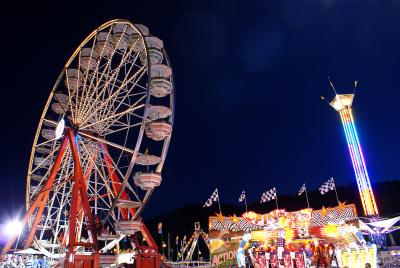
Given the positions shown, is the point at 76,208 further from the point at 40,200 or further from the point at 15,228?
the point at 15,228

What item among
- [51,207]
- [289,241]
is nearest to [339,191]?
[289,241]

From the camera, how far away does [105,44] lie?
923 inches

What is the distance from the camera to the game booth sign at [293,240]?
18984 millimetres

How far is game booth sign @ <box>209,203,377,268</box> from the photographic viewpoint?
1898 cm

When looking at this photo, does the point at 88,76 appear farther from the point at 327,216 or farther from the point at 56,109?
the point at 327,216

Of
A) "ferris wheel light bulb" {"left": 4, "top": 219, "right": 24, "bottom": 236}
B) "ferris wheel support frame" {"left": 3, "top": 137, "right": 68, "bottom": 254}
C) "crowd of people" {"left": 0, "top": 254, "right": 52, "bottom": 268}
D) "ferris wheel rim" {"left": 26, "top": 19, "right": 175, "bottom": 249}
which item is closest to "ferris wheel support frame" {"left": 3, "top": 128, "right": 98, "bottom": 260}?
"ferris wheel support frame" {"left": 3, "top": 137, "right": 68, "bottom": 254}

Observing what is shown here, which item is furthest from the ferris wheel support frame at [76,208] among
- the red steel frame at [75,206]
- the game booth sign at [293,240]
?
the game booth sign at [293,240]

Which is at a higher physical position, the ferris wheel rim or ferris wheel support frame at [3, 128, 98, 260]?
the ferris wheel rim

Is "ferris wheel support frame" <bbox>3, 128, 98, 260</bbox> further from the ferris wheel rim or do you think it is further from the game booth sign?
the game booth sign

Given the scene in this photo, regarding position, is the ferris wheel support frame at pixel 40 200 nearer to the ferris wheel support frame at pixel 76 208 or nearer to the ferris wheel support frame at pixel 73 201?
the ferris wheel support frame at pixel 73 201

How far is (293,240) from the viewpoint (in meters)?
24.5

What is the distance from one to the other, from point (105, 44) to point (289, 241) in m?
16.5

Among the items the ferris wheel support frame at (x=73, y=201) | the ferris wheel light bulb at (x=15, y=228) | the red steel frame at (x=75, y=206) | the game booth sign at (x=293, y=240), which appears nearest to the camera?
the red steel frame at (x=75, y=206)

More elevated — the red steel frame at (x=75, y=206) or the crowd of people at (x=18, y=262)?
the red steel frame at (x=75, y=206)
